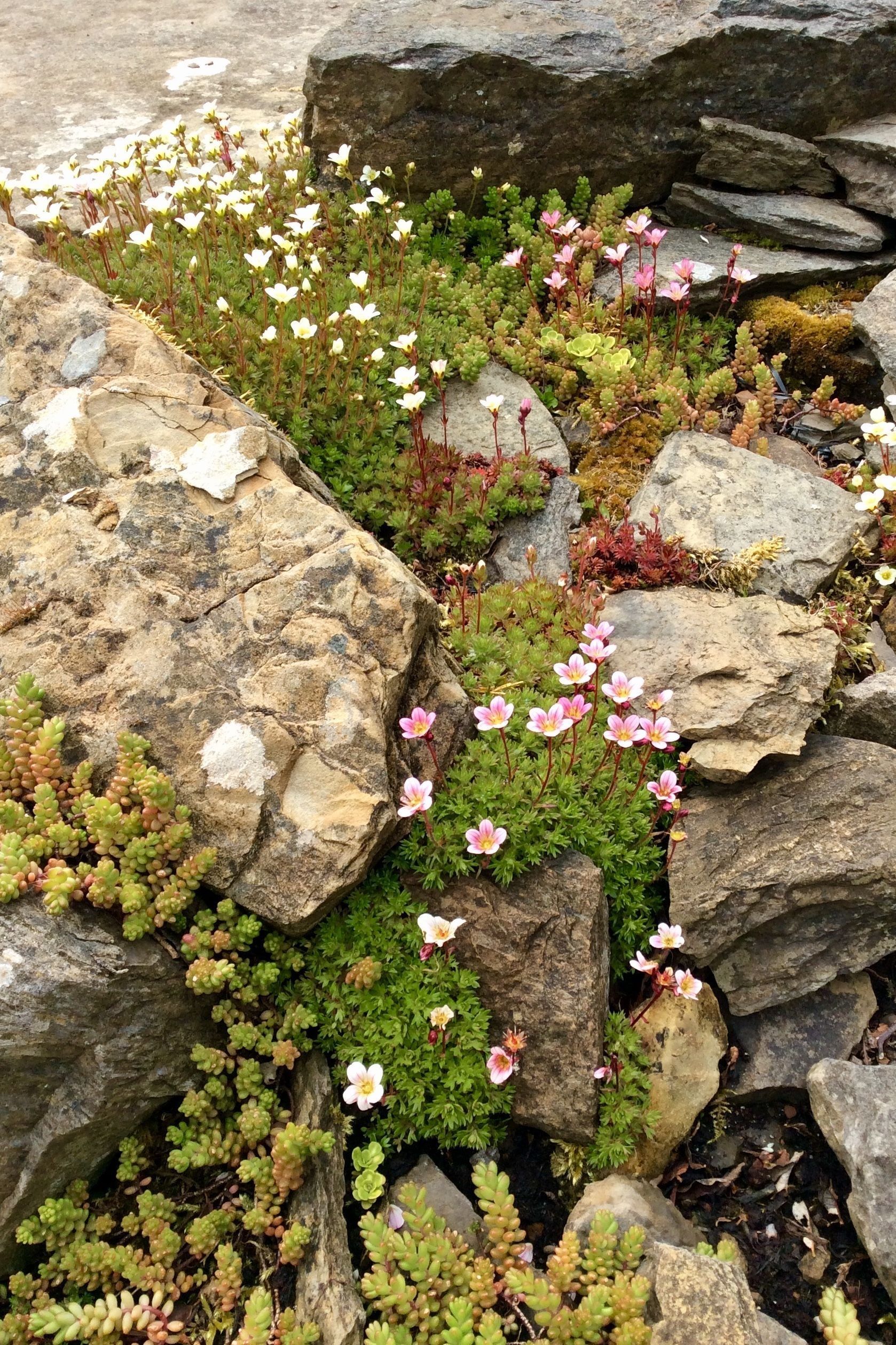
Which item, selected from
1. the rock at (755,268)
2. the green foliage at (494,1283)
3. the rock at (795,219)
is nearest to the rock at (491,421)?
the rock at (755,268)

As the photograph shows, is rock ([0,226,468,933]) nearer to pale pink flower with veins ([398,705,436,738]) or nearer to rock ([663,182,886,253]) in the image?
pale pink flower with veins ([398,705,436,738])

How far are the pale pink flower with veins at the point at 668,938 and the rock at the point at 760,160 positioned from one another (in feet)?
20.8

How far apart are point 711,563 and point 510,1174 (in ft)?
11.0

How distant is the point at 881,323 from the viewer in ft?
21.0

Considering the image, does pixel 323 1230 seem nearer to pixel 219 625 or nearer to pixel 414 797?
pixel 414 797

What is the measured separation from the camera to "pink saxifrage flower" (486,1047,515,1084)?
3.74 meters

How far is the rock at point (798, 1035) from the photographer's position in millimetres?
4160

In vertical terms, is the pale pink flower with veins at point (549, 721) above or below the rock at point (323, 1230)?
above

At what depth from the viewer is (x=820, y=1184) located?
3949 mm

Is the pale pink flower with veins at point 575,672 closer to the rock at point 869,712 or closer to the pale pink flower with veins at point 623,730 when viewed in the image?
the pale pink flower with veins at point 623,730

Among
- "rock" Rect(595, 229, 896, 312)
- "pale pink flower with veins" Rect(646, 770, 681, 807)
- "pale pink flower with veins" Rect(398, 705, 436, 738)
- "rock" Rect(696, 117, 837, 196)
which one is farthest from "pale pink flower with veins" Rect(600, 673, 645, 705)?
"rock" Rect(696, 117, 837, 196)

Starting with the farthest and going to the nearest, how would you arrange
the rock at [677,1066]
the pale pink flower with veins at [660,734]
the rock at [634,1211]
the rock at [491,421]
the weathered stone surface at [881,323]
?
1. the rock at [491,421]
2. the weathered stone surface at [881,323]
3. the pale pink flower with veins at [660,734]
4. the rock at [677,1066]
5. the rock at [634,1211]

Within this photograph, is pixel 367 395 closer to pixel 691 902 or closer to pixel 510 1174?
pixel 691 902

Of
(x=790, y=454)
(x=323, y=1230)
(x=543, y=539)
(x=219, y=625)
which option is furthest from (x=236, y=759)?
(x=790, y=454)
